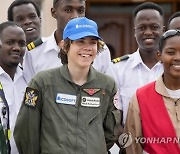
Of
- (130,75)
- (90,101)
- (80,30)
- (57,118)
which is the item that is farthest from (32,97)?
(130,75)

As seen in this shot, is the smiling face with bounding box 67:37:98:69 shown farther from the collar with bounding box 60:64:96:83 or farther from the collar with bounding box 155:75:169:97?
the collar with bounding box 155:75:169:97

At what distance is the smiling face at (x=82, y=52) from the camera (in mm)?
4082

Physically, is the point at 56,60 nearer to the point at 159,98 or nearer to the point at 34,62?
the point at 34,62

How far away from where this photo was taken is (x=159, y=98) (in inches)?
172

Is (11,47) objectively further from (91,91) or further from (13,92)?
(91,91)

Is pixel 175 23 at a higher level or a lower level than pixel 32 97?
higher

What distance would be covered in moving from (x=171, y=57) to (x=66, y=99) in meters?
0.86

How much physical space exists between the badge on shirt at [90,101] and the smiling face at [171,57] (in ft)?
2.01

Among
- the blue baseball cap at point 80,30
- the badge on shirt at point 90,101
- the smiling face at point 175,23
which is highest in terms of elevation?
the blue baseball cap at point 80,30

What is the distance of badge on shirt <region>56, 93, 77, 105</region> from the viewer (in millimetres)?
4070

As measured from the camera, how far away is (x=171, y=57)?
172 inches

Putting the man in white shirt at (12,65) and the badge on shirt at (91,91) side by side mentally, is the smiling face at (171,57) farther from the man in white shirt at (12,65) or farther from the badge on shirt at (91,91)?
the man in white shirt at (12,65)

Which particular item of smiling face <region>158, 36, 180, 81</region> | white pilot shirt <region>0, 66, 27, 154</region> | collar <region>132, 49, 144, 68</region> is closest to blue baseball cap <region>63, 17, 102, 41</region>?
smiling face <region>158, 36, 180, 81</region>

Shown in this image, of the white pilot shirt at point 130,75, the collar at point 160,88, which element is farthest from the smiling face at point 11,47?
the collar at point 160,88
